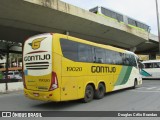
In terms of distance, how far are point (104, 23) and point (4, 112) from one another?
18.6 m

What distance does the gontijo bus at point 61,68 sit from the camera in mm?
9891

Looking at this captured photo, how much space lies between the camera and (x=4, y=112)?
9578 millimetres

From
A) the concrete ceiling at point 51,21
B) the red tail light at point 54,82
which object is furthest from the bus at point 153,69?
the red tail light at point 54,82

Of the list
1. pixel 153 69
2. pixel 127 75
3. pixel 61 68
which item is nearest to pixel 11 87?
pixel 127 75

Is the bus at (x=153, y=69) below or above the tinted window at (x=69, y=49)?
below

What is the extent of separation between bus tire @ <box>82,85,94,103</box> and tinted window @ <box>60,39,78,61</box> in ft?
5.89

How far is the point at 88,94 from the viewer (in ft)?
38.9

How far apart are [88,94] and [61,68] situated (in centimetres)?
250

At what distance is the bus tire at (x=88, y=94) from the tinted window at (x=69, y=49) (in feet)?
5.89

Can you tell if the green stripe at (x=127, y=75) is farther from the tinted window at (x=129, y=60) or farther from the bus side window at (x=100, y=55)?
the bus side window at (x=100, y=55)

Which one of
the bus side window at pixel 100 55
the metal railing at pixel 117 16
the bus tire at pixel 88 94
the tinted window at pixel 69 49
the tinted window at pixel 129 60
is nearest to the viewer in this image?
the tinted window at pixel 69 49

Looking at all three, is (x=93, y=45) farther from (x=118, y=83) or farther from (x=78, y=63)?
(x=118, y=83)

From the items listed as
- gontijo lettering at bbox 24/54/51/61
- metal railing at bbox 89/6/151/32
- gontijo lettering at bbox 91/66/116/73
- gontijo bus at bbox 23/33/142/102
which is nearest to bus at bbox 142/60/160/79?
metal railing at bbox 89/6/151/32

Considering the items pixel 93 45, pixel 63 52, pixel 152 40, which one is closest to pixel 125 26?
pixel 152 40
